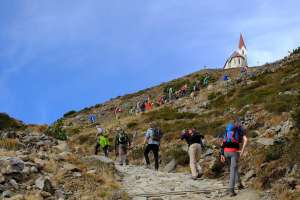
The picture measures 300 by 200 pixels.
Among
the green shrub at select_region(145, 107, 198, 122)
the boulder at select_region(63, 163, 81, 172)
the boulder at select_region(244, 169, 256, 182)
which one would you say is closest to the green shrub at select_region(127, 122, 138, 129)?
the green shrub at select_region(145, 107, 198, 122)

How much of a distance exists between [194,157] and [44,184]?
16.3ft

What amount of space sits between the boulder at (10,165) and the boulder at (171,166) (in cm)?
653

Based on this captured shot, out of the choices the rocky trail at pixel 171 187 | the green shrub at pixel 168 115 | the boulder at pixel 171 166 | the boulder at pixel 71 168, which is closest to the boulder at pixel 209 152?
the boulder at pixel 171 166

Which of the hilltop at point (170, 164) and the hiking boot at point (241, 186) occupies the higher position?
the hilltop at point (170, 164)

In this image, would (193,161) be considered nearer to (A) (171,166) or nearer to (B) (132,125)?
(A) (171,166)

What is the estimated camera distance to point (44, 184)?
12.8 metres

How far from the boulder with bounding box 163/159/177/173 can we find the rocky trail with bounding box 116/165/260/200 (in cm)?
166

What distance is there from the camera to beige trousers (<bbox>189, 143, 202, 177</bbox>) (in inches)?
632

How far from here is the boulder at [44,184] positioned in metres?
12.7

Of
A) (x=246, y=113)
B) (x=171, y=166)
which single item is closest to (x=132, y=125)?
(x=246, y=113)

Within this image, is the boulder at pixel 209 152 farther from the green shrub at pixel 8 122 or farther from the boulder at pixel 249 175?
the green shrub at pixel 8 122

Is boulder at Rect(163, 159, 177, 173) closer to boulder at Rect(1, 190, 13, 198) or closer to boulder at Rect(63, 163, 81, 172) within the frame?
boulder at Rect(63, 163, 81, 172)

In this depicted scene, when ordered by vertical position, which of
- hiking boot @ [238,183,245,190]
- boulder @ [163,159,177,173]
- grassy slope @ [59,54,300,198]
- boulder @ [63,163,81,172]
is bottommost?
hiking boot @ [238,183,245,190]

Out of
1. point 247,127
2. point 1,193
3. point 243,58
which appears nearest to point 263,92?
point 247,127
